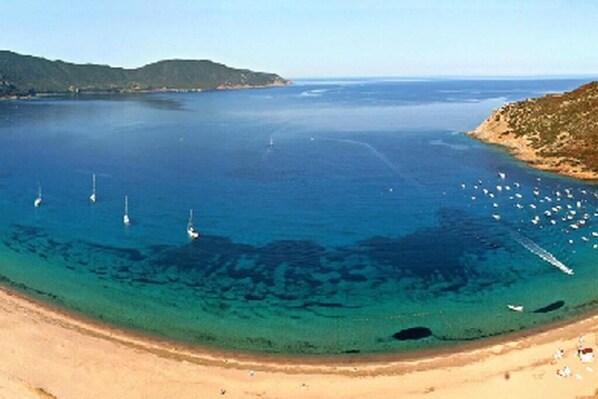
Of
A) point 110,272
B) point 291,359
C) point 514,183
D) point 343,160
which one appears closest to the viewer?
point 291,359

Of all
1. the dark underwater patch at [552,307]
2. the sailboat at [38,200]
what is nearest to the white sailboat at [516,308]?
the dark underwater patch at [552,307]

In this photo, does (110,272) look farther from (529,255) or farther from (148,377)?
(529,255)

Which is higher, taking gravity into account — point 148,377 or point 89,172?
point 89,172

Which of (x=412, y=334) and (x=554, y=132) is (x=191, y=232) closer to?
(x=412, y=334)

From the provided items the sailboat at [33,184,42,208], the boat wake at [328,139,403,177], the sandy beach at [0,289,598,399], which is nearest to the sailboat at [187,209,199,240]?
Result: the sandy beach at [0,289,598,399]

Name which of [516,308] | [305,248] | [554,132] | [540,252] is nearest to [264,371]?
[516,308]

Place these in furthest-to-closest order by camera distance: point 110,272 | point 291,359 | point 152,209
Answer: point 152,209 → point 110,272 → point 291,359

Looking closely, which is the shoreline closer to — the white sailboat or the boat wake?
the boat wake

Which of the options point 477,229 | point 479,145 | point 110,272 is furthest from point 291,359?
point 479,145
